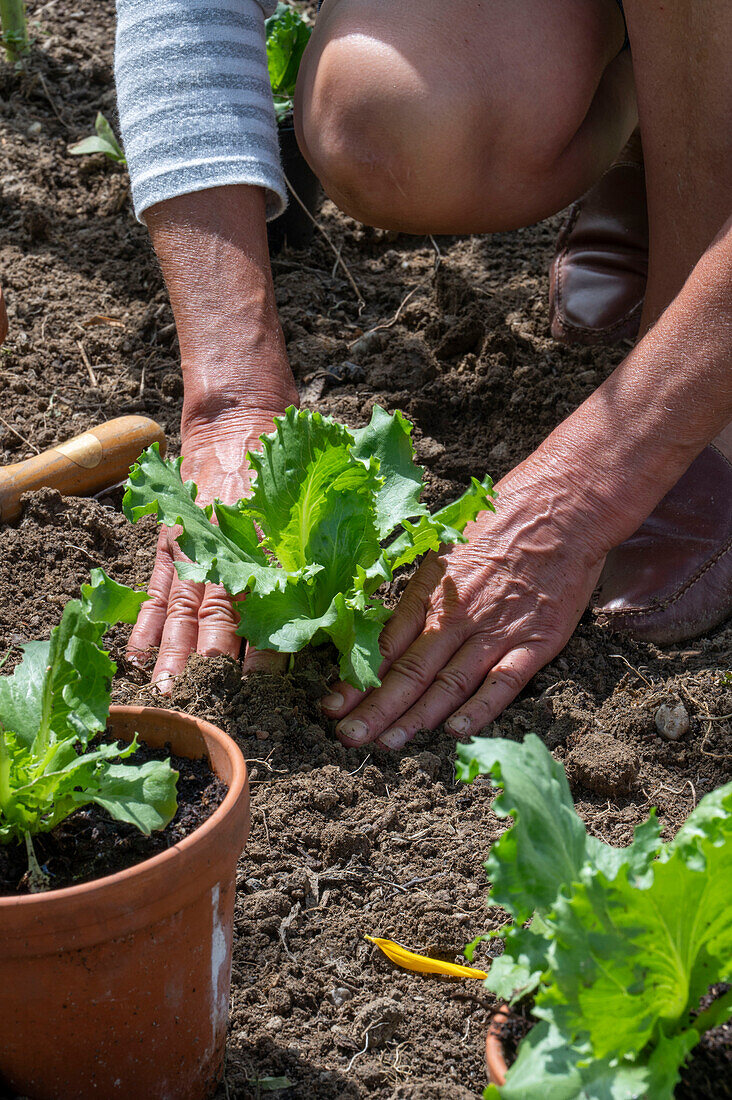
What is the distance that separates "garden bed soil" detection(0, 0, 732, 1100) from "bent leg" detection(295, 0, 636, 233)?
→ 47 cm

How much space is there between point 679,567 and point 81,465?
134 cm

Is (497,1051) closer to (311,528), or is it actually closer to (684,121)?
(311,528)

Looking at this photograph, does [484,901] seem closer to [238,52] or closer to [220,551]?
[220,551]

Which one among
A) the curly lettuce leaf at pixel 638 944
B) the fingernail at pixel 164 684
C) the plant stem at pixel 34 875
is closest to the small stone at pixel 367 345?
the fingernail at pixel 164 684

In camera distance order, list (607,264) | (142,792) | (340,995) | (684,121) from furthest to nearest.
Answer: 1. (607,264)
2. (684,121)
3. (340,995)
4. (142,792)

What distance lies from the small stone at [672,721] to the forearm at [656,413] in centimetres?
32

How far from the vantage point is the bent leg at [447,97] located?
2.35 meters

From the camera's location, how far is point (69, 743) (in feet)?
3.77

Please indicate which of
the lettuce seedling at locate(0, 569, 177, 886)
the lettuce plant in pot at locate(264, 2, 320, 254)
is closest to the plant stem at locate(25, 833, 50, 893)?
the lettuce seedling at locate(0, 569, 177, 886)

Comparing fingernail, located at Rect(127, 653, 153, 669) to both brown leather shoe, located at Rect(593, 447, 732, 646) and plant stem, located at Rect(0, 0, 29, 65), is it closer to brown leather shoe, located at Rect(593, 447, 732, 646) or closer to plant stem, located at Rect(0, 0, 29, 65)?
brown leather shoe, located at Rect(593, 447, 732, 646)

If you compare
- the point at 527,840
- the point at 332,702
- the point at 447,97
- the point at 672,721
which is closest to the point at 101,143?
the point at 447,97

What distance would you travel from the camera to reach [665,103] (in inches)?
82.4

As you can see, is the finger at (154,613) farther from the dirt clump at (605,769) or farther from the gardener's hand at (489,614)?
the dirt clump at (605,769)

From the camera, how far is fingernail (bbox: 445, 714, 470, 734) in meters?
1.82
